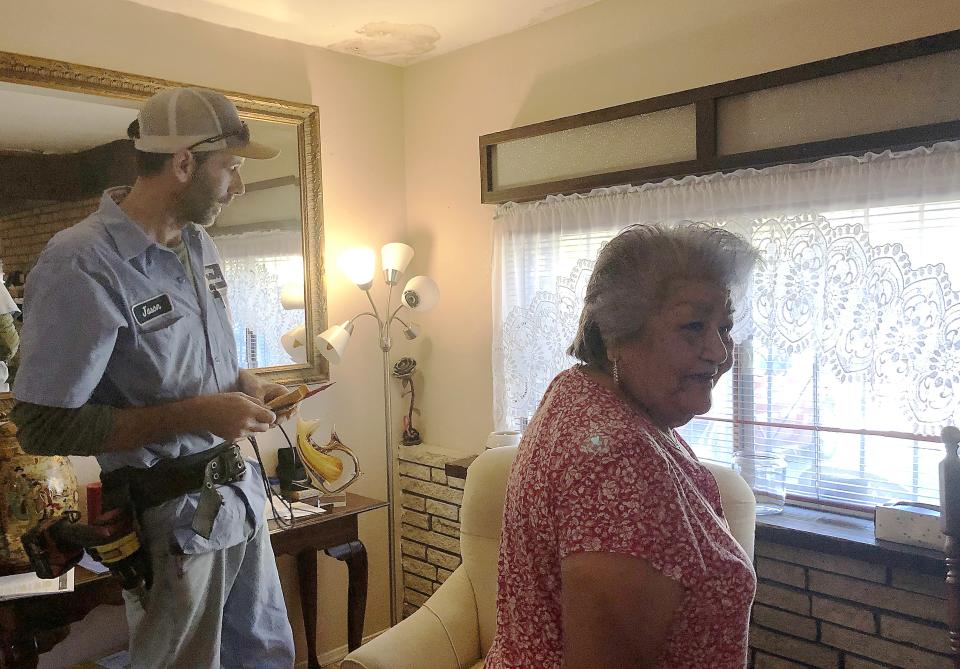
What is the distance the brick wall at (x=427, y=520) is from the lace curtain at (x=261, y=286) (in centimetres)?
73

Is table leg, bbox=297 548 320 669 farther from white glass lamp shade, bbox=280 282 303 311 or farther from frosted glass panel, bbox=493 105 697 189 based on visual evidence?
frosted glass panel, bbox=493 105 697 189

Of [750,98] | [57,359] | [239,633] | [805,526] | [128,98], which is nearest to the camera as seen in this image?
[57,359]

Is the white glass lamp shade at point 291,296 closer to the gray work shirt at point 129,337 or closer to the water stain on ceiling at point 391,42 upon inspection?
the water stain on ceiling at point 391,42

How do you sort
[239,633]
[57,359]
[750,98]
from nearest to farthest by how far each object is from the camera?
[57,359] < [239,633] < [750,98]

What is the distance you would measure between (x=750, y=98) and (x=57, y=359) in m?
1.89

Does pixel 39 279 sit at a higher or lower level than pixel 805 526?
higher

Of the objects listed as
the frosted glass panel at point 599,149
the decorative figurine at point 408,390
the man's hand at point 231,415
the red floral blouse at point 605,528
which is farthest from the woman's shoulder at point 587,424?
the decorative figurine at point 408,390

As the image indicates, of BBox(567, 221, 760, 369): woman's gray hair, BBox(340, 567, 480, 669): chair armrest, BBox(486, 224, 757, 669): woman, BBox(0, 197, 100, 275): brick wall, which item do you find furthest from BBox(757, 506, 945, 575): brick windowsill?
BBox(0, 197, 100, 275): brick wall

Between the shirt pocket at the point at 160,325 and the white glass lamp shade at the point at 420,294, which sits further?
the white glass lamp shade at the point at 420,294

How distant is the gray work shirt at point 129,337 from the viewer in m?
1.41

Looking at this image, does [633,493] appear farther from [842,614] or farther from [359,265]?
[359,265]

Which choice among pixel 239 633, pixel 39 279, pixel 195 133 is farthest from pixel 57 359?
pixel 239 633

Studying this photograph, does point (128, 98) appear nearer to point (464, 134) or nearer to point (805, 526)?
point (464, 134)

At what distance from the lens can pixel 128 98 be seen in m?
2.53
